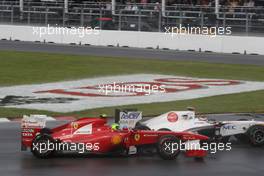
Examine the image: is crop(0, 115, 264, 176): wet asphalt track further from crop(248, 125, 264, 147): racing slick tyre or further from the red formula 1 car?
crop(248, 125, 264, 147): racing slick tyre

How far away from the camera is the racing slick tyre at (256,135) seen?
13.1m

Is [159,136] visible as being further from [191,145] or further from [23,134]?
[23,134]

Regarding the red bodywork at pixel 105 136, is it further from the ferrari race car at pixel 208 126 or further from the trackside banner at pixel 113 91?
the trackside banner at pixel 113 91

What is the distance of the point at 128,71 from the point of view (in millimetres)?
28344

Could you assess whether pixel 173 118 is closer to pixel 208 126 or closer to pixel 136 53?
pixel 208 126

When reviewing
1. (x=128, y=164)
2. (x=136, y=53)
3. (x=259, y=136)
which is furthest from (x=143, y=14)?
(x=128, y=164)

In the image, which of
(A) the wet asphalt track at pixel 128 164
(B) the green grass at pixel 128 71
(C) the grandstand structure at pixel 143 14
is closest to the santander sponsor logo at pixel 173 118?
(A) the wet asphalt track at pixel 128 164

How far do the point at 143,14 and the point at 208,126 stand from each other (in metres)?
28.2

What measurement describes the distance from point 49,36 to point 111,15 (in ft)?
12.9

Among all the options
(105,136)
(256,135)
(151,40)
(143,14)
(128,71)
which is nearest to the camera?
Result: (105,136)

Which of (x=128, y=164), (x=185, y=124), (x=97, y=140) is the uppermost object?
(x=185, y=124)

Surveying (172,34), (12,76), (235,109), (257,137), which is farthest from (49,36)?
(257,137)

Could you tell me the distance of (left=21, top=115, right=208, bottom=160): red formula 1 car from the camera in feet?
39.0

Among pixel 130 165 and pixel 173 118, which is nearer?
pixel 130 165
